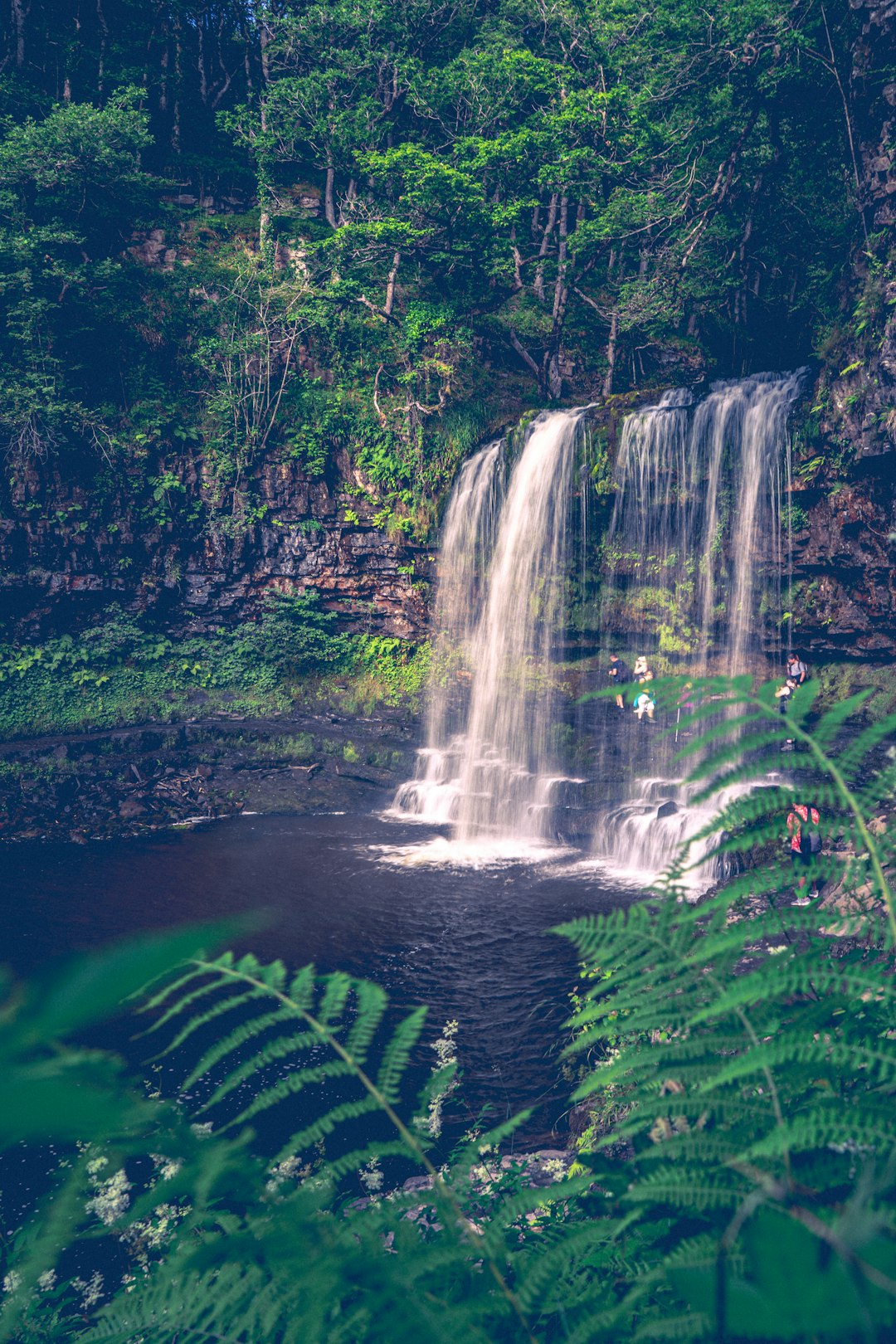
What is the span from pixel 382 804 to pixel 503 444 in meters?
8.52

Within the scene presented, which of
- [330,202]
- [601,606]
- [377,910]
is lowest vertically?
[377,910]

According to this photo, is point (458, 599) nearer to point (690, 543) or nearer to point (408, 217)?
point (690, 543)

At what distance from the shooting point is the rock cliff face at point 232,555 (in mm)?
18172

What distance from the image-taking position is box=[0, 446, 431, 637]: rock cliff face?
18.2 metres

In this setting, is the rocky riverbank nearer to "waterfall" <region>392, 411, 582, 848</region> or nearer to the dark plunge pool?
the dark plunge pool

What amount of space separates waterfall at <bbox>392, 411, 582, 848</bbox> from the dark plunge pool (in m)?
1.69

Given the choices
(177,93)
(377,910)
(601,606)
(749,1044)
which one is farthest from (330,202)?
(749,1044)

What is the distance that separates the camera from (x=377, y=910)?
10.8 m

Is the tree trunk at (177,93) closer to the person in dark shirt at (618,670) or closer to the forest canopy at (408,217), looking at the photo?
the forest canopy at (408,217)

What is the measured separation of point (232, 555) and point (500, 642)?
24.2 feet

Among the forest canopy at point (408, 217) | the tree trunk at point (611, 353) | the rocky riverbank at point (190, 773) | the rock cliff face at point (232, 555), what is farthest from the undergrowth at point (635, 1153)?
the tree trunk at point (611, 353)

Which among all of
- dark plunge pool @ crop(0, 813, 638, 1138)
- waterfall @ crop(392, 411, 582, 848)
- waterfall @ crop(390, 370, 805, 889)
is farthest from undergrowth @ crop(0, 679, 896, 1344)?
waterfall @ crop(392, 411, 582, 848)

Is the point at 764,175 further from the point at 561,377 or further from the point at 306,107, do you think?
the point at 306,107

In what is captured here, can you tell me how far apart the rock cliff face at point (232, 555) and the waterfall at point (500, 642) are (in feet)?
5.16
